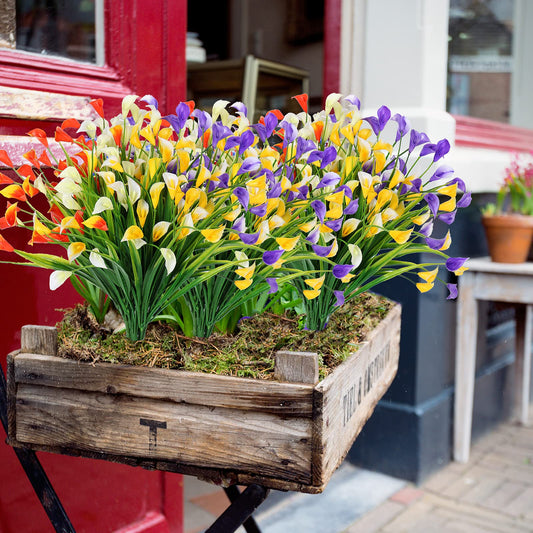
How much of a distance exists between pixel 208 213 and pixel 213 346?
0.24 metres

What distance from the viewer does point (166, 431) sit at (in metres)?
1.05

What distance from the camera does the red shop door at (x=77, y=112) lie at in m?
1.55

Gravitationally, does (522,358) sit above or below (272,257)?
below

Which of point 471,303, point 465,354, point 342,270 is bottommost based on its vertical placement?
point 465,354

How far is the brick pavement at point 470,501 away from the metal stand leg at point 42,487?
147 cm

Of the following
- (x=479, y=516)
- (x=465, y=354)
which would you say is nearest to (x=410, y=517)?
(x=479, y=516)

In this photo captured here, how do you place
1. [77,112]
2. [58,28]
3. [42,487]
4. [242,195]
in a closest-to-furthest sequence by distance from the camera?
1. [242,195]
2. [42,487]
3. [77,112]
4. [58,28]

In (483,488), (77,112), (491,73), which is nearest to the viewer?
(77,112)

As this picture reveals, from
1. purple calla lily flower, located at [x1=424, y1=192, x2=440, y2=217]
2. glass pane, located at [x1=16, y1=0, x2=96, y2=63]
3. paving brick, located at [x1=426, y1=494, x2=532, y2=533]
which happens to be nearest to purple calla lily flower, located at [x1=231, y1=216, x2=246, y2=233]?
purple calla lily flower, located at [x1=424, y1=192, x2=440, y2=217]

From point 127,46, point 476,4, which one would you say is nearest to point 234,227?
point 127,46

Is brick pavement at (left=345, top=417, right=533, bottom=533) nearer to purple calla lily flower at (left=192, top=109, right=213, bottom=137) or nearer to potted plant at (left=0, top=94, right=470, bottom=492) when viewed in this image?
potted plant at (left=0, top=94, right=470, bottom=492)

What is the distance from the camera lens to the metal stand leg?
1138 mm

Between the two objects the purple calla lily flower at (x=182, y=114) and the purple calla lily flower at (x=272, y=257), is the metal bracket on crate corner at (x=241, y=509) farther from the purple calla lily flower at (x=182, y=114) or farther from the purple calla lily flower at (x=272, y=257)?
the purple calla lily flower at (x=182, y=114)

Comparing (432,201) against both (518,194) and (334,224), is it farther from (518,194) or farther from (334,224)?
(518,194)
